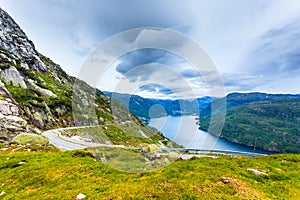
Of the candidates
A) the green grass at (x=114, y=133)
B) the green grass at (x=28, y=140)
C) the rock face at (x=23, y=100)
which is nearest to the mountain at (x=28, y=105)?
the rock face at (x=23, y=100)

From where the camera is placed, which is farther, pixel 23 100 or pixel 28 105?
pixel 23 100

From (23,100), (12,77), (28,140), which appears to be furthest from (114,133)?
(28,140)

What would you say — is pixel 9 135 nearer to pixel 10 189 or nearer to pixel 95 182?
pixel 10 189

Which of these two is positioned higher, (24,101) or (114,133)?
(24,101)

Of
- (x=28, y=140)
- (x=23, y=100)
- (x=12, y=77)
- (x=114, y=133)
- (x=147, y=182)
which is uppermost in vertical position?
(x=12, y=77)

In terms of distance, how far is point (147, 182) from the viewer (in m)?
12.4

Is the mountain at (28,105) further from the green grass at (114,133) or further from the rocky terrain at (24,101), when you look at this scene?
the green grass at (114,133)

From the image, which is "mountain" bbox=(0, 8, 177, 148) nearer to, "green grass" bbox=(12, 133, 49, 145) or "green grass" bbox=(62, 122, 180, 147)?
"green grass" bbox=(62, 122, 180, 147)

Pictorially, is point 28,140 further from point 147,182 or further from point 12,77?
point 12,77

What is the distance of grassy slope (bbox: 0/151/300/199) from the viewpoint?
35.3 feet

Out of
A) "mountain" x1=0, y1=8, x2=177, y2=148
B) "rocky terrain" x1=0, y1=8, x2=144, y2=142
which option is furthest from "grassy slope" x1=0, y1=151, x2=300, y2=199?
"rocky terrain" x1=0, y1=8, x2=144, y2=142

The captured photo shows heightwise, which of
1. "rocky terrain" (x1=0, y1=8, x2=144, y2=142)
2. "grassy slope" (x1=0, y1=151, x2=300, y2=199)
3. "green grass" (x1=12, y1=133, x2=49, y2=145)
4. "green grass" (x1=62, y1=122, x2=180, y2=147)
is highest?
"rocky terrain" (x1=0, y1=8, x2=144, y2=142)

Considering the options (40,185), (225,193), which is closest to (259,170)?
(225,193)

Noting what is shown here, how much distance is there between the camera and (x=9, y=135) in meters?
42.7
